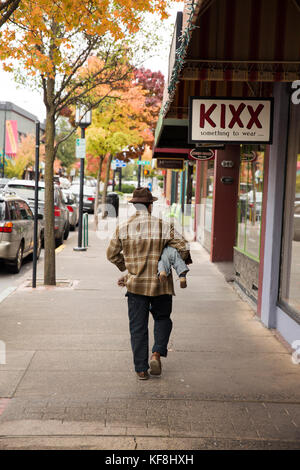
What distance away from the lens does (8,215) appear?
12172 millimetres

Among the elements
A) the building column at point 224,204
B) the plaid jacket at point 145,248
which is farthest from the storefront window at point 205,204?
the plaid jacket at point 145,248

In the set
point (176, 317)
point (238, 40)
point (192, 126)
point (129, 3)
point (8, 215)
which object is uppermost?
point (129, 3)

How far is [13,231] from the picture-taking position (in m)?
12.2

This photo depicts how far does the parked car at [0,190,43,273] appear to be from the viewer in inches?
472

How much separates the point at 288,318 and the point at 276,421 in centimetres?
252

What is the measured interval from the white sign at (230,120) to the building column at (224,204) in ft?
22.7

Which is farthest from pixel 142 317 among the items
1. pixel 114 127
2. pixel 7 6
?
pixel 114 127

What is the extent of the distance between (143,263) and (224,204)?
907 centimetres

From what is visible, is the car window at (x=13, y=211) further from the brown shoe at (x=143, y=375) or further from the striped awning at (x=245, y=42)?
the brown shoe at (x=143, y=375)

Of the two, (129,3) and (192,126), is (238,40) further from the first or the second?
(129,3)

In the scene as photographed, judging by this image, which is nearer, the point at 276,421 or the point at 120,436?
the point at 120,436

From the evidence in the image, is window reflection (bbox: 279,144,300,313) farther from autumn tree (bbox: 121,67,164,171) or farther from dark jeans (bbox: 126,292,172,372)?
autumn tree (bbox: 121,67,164,171)

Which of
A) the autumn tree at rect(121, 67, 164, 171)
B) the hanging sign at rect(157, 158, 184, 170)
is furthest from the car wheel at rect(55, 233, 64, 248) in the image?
the autumn tree at rect(121, 67, 164, 171)
